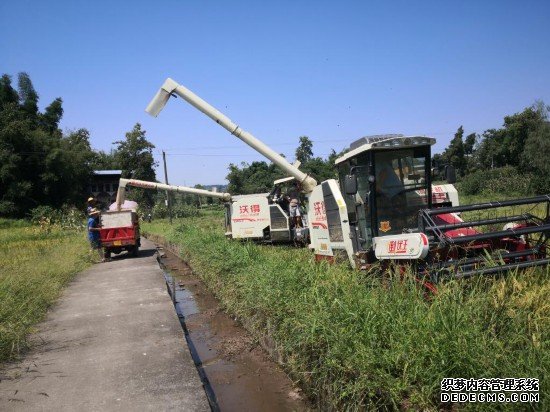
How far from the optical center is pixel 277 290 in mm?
5664

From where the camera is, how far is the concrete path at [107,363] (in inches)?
155

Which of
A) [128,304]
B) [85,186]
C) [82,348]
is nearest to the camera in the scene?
[82,348]

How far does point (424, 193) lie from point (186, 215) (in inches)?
1477

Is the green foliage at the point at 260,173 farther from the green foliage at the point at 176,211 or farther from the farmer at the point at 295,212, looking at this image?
the farmer at the point at 295,212

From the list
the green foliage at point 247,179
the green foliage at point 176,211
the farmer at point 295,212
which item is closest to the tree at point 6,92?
the green foliage at point 176,211

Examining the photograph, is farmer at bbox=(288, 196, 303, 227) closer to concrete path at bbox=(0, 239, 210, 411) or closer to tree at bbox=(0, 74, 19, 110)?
concrete path at bbox=(0, 239, 210, 411)

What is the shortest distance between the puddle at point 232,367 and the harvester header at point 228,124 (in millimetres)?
5818

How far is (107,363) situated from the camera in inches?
191

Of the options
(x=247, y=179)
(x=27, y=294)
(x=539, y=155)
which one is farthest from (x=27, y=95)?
(x=539, y=155)

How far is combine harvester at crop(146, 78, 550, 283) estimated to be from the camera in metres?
4.92

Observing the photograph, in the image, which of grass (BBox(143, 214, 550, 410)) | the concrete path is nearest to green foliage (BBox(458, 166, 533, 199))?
grass (BBox(143, 214, 550, 410))

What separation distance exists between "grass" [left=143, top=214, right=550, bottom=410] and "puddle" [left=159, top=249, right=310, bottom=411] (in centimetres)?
26

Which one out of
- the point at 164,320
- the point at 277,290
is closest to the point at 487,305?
the point at 277,290

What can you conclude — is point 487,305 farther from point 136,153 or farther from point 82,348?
point 136,153
